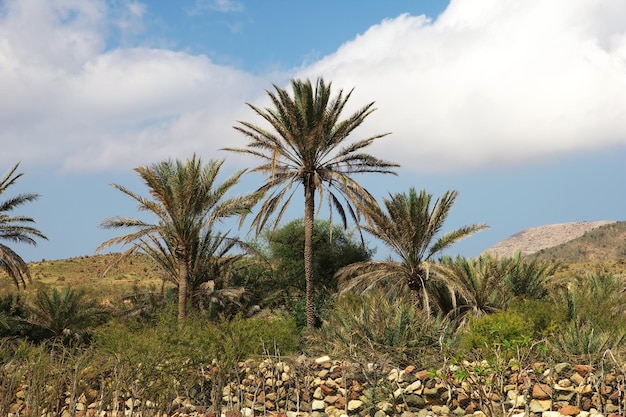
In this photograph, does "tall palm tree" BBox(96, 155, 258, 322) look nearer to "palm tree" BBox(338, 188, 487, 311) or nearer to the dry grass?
"palm tree" BBox(338, 188, 487, 311)

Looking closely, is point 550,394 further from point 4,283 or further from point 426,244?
point 4,283

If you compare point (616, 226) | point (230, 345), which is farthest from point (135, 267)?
point (616, 226)

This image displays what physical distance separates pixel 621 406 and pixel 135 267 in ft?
168

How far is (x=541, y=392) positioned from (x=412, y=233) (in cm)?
1145

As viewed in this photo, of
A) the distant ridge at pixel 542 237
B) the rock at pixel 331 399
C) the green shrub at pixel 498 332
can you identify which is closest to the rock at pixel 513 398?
the green shrub at pixel 498 332

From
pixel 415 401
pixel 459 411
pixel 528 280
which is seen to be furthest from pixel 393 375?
pixel 528 280

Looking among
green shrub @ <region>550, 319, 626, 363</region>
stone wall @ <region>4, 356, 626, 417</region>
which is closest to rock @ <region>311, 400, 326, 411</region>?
stone wall @ <region>4, 356, 626, 417</region>

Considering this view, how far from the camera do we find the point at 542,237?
459 ft

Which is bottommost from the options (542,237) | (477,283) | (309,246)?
(477,283)

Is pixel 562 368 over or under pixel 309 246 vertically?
under

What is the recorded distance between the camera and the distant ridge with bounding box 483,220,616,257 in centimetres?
13301

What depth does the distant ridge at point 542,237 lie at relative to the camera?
133012mm

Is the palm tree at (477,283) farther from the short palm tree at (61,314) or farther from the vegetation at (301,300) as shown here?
the short palm tree at (61,314)

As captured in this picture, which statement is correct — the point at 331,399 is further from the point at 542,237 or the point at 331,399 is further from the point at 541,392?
the point at 542,237
